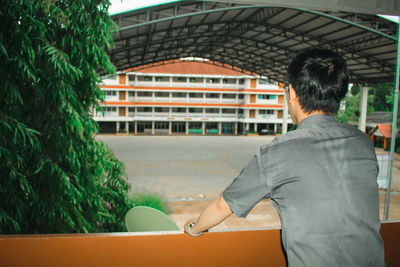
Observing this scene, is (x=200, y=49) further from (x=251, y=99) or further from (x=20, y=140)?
(x=20, y=140)

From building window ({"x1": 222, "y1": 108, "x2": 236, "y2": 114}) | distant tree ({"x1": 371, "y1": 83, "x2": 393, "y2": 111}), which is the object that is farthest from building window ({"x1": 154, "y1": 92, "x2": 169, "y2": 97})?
distant tree ({"x1": 371, "y1": 83, "x2": 393, "y2": 111})

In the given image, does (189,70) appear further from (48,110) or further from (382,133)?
(48,110)

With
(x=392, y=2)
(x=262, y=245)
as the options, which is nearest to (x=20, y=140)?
(x=262, y=245)

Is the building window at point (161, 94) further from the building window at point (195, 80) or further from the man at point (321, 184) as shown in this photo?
the man at point (321, 184)

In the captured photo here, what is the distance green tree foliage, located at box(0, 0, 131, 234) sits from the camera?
2430 millimetres

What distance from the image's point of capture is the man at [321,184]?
0.90m

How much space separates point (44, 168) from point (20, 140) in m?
0.41

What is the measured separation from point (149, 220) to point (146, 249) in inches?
12.4

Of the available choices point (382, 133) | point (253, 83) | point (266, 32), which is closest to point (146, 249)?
point (266, 32)

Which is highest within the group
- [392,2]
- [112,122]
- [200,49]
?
[200,49]

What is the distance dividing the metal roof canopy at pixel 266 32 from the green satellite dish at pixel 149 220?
8.99 meters

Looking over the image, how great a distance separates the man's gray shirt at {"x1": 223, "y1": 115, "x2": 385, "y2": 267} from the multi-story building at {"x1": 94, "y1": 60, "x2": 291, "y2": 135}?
31.3 meters

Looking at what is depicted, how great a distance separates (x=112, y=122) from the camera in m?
32.2

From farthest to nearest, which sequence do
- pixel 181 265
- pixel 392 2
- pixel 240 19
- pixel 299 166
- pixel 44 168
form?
pixel 240 19, pixel 44 168, pixel 392 2, pixel 181 265, pixel 299 166
